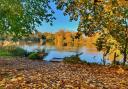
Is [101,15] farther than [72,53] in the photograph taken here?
No

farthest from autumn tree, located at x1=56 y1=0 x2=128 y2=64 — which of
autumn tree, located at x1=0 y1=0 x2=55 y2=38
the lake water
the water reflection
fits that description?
the water reflection

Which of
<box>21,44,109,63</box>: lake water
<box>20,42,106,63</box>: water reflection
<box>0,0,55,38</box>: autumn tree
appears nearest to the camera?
<box>0,0,55,38</box>: autumn tree

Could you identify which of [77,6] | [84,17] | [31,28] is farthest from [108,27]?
[31,28]

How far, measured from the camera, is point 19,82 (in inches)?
633

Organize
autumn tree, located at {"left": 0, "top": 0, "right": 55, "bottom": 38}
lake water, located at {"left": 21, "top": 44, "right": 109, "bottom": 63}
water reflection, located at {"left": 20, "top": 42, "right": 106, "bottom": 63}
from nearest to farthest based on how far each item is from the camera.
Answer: autumn tree, located at {"left": 0, "top": 0, "right": 55, "bottom": 38}
lake water, located at {"left": 21, "top": 44, "right": 109, "bottom": 63}
water reflection, located at {"left": 20, "top": 42, "right": 106, "bottom": 63}

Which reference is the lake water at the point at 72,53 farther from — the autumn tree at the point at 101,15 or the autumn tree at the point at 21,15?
the autumn tree at the point at 21,15

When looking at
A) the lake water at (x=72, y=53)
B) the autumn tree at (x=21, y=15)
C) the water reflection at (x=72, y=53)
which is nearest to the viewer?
the autumn tree at (x=21, y=15)

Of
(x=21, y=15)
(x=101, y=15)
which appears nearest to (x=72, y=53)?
(x=101, y=15)

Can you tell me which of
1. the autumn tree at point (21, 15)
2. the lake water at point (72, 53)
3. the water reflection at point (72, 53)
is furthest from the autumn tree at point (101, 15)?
the water reflection at point (72, 53)

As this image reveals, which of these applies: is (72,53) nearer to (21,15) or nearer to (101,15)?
(101,15)

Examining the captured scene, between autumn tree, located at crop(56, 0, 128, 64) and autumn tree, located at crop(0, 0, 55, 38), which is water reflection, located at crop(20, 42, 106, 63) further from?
autumn tree, located at crop(0, 0, 55, 38)

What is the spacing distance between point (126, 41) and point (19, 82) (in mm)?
20439

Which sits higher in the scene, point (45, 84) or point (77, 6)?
point (77, 6)

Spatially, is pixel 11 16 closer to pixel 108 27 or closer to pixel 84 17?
pixel 84 17
